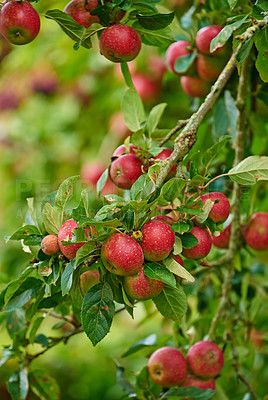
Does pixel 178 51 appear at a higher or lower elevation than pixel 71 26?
lower

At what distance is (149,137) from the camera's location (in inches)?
33.1

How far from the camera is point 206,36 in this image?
0.94 metres

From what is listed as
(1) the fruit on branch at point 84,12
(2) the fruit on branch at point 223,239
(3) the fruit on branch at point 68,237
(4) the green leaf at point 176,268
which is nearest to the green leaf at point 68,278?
(3) the fruit on branch at point 68,237

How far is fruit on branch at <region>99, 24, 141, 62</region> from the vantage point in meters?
0.73

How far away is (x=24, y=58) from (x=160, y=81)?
545 millimetres

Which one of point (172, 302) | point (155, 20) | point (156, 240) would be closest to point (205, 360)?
point (172, 302)

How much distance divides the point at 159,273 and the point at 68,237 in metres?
0.12

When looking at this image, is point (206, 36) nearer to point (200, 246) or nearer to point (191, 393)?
point (200, 246)

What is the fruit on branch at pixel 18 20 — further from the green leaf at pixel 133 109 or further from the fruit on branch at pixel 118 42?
the green leaf at pixel 133 109

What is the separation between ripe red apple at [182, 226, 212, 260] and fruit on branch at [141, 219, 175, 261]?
54mm

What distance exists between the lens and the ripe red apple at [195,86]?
40.6 inches

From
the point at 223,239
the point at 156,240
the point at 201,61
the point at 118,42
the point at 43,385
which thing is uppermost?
the point at 118,42

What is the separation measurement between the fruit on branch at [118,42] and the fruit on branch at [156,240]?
270mm

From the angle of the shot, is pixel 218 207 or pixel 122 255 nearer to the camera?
pixel 122 255
